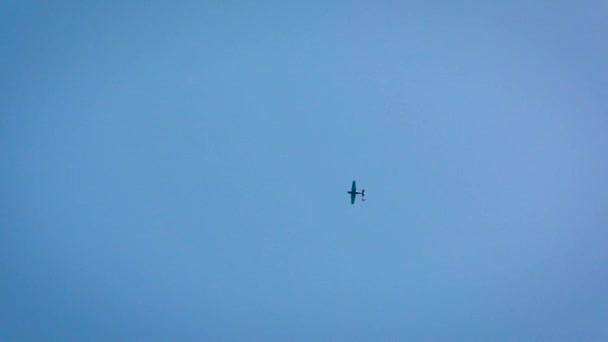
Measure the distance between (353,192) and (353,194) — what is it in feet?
0.58

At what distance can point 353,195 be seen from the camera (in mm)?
22000

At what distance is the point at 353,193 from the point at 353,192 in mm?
81

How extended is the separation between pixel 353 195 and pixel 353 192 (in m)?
0.27

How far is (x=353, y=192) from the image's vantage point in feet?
71.9

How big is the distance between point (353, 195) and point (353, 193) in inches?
8.0

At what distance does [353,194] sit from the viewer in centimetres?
2197

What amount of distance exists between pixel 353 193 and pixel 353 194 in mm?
118

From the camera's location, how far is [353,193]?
21.9 metres

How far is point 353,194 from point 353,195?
0.09 m
